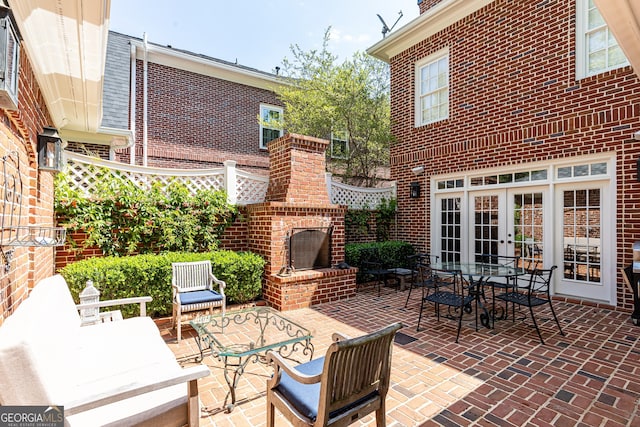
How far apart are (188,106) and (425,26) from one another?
717 cm

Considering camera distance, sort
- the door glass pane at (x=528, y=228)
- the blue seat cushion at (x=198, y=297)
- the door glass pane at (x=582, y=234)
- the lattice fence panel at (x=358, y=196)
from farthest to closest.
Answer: the lattice fence panel at (x=358, y=196) → the door glass pane at (x=528, y=228) → the door glass pane at (x=582, y=234) → the blue seat cushion at (x=198, y=297)

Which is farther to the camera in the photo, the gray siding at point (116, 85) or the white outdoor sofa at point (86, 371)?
the gray siding at point (116, 85)

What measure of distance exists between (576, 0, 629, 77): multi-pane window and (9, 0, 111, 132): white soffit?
716 centimetres

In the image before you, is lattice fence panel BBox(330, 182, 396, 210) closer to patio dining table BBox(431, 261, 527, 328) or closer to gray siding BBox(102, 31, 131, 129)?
Result: patio dining table BBox(431, 261, 527, 328)

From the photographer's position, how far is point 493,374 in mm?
Answer: 3180

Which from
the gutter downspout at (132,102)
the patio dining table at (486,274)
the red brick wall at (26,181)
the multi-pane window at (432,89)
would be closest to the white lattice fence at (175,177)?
the red brick wall at (26,181)

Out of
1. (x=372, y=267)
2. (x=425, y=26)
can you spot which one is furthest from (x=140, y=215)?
(x=425, y=26)

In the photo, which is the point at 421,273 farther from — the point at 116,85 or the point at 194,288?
the point at 116,85

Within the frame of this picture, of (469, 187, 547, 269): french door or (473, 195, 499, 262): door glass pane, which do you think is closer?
(469, 187, 547, 269): french door

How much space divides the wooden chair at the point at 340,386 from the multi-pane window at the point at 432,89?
23.6 ft

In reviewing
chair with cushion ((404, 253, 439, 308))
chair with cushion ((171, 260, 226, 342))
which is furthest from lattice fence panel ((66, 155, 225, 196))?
chair with cushion ((404, 253, 439, 308))

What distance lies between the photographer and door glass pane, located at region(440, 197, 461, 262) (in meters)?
7.59

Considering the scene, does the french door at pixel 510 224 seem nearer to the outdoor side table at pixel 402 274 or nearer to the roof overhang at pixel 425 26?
the outdoor side table at pixel 402 274

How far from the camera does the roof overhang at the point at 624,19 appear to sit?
7.59ft
